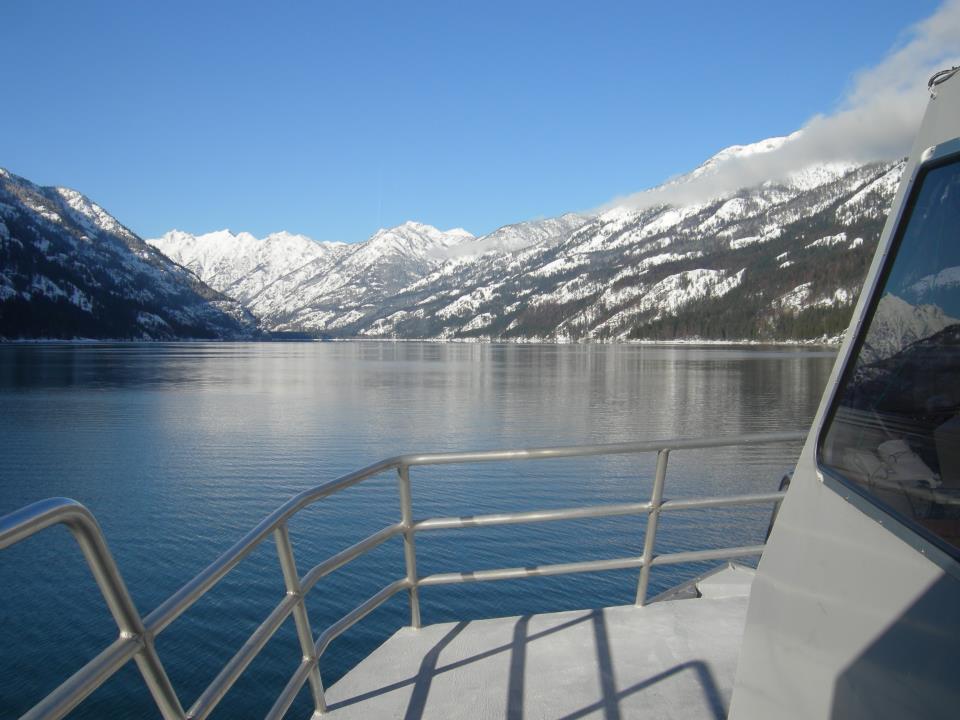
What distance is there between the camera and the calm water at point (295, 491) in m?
12.9

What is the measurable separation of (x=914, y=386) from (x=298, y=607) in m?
3.21

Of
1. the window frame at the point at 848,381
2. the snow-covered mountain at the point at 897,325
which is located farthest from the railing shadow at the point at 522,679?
the snow-covered mountain at the point at 897,325

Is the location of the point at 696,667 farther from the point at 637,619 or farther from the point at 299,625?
the point at 299,625

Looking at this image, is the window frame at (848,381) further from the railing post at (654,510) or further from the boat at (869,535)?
the railing post at (654,510)

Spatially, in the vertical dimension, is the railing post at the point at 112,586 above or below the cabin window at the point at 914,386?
below

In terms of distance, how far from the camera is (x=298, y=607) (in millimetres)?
4145

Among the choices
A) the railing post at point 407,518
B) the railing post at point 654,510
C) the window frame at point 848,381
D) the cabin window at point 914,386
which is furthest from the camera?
the railing post at point 654,510

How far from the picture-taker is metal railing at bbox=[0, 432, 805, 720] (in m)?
1.99

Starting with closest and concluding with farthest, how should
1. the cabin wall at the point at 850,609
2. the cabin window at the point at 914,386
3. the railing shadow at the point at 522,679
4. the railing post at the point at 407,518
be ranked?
the cabin wall at the point at 850,609 < the cabin window at the point at 914,386 < the railing shadow at the point at 522,679 < the railing post at the point at 407,518

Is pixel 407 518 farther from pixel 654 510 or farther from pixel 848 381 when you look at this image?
pixel 848 381

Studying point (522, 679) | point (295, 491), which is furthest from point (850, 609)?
point (295, 491)

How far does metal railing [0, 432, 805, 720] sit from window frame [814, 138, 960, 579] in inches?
86.1

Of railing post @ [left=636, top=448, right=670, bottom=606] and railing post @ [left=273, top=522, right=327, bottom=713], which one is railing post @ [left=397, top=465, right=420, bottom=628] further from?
railing post @ [left=636, top=448, right=670, bottom=606]

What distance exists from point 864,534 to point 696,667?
3065 millimetres
